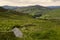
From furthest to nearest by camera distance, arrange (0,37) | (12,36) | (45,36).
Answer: (45,36) → (12,36) → (0,37)

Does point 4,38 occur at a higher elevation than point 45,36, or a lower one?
higher

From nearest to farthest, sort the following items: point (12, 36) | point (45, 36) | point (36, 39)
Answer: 1. point (12, 36)
2. point (36, 39)
3. point (45, 36)

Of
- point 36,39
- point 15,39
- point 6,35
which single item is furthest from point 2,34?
point 36,39

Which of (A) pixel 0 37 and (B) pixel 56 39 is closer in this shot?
(A) pixel 0 37

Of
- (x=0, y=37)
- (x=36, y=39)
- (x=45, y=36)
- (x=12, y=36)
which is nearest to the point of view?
(x=0, y=37)

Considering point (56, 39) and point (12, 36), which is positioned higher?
point (12, 36)

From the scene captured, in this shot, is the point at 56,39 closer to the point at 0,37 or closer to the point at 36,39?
the point at 36,39

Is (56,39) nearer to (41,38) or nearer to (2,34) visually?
(41,38)

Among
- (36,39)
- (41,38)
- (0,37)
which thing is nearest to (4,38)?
(0,37)

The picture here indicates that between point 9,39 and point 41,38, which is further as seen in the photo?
point 41,38
